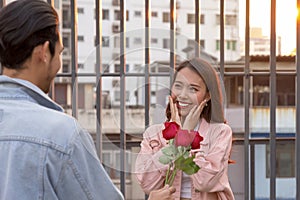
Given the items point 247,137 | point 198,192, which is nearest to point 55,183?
point 198,192

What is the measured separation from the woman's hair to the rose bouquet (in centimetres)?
38

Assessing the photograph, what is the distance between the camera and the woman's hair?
1.64 m

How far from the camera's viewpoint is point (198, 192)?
1.62 m

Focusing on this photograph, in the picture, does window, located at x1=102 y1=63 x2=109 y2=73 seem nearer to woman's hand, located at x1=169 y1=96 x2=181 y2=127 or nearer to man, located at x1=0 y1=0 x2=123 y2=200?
woman's hand, located at x1=169 y1=96 x2=181 y2=127

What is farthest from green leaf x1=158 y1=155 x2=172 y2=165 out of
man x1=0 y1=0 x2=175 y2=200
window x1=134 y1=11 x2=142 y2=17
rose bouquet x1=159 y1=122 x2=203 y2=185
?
window x1=134 y1=11 x2=142 y2=17

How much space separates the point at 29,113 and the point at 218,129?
0.89 meters

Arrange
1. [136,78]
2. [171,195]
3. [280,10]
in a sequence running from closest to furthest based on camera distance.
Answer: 1. [171,195]
2. [136,78]
3. [280,10]

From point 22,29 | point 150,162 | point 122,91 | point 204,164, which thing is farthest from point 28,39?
point 122,91

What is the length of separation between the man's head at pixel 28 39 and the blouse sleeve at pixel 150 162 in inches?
24.1

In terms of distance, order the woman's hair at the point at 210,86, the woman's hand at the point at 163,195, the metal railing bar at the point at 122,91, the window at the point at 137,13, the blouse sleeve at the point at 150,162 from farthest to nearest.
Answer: the window at the point at 137,13, the metal railing bar at the point at 122,91, the woman's hair at the point at 210,86, the blouse sleeve at the point at 150,162, the woman's hand at the point at 163,195

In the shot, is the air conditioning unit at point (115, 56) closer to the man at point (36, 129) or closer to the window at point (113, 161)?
the window at point (113, 161)

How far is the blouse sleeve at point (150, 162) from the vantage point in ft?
4.99

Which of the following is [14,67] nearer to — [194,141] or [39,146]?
[39,146]

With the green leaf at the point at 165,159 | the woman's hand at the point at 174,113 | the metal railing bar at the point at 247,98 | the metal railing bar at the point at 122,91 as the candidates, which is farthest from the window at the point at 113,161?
the metal railing bar at the point at 247,98
